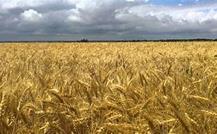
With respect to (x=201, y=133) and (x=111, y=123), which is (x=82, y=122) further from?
(x=201, y=133)

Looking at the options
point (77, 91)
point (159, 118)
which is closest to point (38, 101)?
point (77, 91)

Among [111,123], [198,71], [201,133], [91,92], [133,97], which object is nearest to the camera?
[201,133]

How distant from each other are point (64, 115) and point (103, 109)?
0.29 m

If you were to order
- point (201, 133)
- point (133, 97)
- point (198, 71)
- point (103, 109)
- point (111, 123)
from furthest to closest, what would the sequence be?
point (198, 71)
point (133, 97)
point (103, 109)
point (111, 123)
point (201, 133)

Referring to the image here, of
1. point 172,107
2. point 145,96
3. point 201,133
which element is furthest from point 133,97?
point 201,133

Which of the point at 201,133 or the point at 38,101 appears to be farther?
the point at 38,101

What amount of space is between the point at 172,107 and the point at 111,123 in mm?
417

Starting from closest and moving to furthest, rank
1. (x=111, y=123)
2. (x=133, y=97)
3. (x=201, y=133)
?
(x=201, y=133)
(x=111, y=123)
(x=133, y=97)

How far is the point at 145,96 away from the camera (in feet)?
11.8

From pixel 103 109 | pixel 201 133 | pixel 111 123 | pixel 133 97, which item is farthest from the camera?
pixel 133 97

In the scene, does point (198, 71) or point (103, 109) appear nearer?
point (103, 109)

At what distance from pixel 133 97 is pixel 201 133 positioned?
85 centimetres

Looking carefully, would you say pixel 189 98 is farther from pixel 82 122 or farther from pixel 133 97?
pixel 82 122

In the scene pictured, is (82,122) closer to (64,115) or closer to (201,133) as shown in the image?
(64,115)
